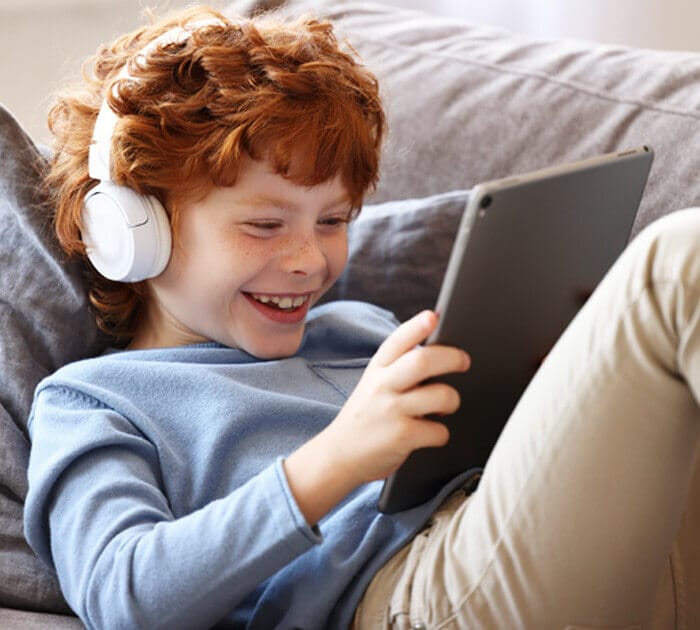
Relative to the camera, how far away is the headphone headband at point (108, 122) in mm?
1154

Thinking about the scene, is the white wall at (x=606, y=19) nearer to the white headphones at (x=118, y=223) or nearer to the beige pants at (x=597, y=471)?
the white headphones at (x=118, y=223)

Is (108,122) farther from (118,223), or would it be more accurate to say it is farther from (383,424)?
(383,424)

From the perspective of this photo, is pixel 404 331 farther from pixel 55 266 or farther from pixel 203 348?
pixel 55 266

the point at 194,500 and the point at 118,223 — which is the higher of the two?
the point at 118,223

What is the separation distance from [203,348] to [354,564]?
34 cm

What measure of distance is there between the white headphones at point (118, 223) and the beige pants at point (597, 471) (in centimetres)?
43

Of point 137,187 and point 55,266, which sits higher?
point 137,187

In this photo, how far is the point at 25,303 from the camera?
126 cm

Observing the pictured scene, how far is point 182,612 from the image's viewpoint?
940mm

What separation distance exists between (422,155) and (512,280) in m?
0.69

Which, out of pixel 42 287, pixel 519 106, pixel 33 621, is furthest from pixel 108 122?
pixel 519 106

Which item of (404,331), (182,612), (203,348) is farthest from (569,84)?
(182,612)

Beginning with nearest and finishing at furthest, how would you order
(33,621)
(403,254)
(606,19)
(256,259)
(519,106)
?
(33,621) < (256,259) < (403,254) < (519,106) < (606,19)

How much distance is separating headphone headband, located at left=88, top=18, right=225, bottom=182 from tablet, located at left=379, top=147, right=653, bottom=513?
0.42 meters
